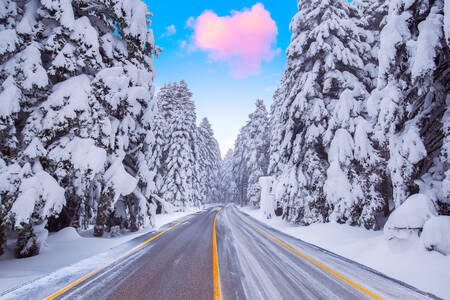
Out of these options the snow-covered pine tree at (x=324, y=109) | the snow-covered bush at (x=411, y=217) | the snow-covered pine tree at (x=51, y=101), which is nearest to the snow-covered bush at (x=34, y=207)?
the snow-covered pine tree at (x=51, y=101)

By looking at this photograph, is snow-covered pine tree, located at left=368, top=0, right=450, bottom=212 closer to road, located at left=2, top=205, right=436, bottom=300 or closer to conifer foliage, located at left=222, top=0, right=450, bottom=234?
conifer foliage, located at left=222, top=0, right=450, bottom=234

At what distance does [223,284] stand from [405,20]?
32.5ft

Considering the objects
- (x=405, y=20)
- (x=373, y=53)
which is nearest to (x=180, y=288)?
(x=405, y=20)

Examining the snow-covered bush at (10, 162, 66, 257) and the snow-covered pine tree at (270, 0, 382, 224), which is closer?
the snow-covered bush at (10, 162, 66, 257)

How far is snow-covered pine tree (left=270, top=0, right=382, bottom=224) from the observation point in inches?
460

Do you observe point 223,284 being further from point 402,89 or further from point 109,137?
point 402,89

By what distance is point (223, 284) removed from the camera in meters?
4.76

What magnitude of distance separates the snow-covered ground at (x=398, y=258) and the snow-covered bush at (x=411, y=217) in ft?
1.15

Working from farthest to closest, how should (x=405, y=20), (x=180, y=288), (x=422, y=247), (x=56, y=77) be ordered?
(x=56, y=77)
(x=405, y=20)
(x=422, y=247)
(x=180, y=288)

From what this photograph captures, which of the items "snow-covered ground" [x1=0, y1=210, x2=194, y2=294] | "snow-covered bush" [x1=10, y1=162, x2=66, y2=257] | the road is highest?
"snow-covered bush" [x1=10, y1=162, x2=66, y2=257]

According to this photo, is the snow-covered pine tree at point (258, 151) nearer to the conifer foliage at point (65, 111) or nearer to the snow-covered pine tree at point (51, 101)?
the conifer foliage at point (65, 111)

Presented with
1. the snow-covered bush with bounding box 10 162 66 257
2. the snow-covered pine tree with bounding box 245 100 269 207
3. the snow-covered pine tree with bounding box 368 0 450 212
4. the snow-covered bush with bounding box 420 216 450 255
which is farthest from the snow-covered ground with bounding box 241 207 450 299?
the snow-covered pine tree with bounding box 245 100 269 207

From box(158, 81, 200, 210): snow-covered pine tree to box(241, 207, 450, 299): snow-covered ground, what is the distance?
2182 cm

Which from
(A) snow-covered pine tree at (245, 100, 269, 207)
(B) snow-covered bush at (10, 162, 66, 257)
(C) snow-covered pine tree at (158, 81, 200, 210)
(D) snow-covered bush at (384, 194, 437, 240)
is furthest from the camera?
(A) snow-covered pine tree at (245, 100, 269, 207)
